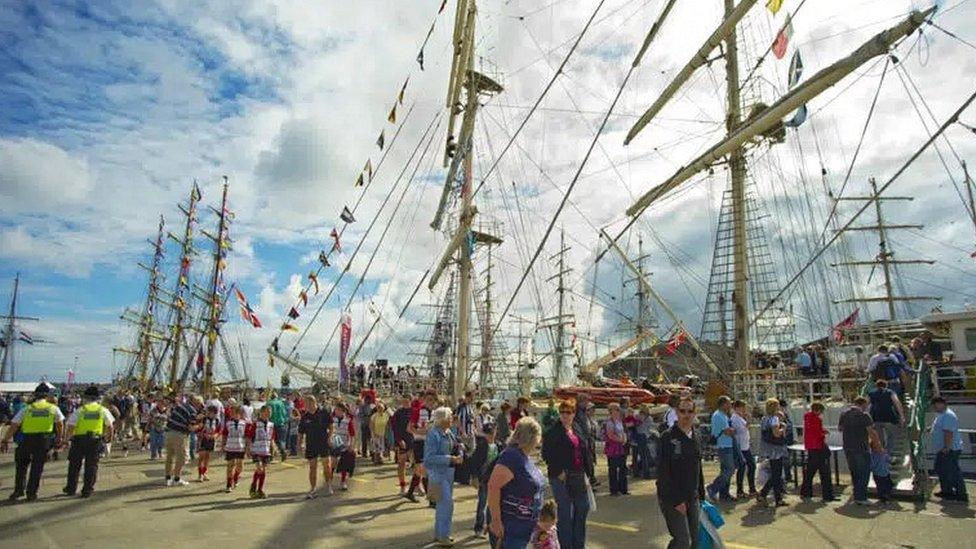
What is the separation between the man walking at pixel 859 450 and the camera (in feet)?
32.3

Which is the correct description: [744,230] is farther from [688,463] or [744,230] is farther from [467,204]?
[688,463]

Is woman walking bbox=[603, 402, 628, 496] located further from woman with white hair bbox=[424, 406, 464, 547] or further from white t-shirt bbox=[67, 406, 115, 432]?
white t-shirt bbox=[67, 406, 115, 432]

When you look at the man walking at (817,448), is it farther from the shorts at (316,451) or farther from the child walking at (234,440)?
the child walking at (234,440)

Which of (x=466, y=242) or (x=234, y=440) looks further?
(x=466, y=242)

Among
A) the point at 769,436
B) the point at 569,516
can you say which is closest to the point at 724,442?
the point at 769,436

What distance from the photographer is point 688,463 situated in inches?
226

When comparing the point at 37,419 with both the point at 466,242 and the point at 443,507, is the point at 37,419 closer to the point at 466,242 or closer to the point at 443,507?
the point at 443,507

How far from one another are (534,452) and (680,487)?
235 inches

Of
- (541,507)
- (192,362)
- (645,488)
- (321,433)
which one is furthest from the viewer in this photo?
(192,362)

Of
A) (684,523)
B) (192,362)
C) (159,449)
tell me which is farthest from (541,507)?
(192,362)

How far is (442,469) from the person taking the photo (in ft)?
26.1

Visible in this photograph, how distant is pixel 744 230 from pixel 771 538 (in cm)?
1883

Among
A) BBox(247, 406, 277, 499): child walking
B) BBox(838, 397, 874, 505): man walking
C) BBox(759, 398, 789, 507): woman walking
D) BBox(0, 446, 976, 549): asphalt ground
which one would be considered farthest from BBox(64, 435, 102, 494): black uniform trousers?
BBox(838, 397, 874, 505): man walking

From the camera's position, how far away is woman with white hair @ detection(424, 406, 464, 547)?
7812 mm
